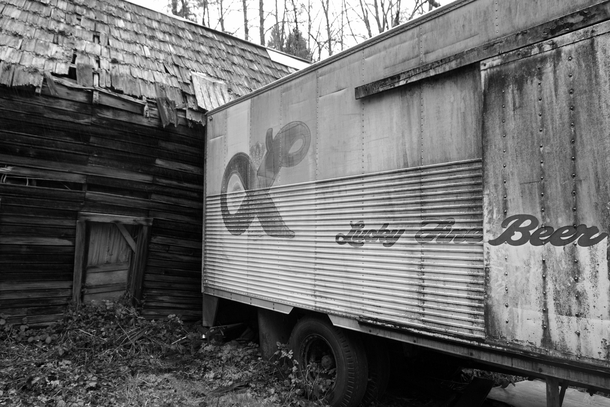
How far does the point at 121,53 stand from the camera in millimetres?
7742

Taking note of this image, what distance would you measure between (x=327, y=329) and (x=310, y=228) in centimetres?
112

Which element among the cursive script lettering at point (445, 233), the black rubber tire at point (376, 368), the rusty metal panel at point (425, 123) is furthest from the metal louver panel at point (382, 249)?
the black rubber tire at point (376, 368)

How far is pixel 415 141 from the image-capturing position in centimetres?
391

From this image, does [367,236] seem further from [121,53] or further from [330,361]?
[121,53]

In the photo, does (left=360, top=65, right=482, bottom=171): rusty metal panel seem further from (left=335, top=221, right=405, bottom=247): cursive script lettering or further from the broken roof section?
the broken roof section

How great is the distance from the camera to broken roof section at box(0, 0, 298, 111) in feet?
21.6

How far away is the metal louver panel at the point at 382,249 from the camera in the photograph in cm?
347

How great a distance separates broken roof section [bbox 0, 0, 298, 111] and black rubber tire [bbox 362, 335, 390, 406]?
5016 mm

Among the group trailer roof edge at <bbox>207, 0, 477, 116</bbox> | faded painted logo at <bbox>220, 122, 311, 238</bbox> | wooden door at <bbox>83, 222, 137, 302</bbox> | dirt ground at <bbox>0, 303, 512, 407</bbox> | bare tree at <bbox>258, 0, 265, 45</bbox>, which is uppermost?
bare tree at <bbox>258, 0, 265, 45</bbox>

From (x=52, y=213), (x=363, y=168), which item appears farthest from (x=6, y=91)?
(x=363, y=168)

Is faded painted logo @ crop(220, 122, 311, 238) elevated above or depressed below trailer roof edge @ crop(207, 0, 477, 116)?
below

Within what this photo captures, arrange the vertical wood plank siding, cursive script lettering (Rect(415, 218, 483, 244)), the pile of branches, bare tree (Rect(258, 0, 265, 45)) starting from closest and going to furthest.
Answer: cursive script lettering (Rect(415, 218, 483, 244)) < the pile of branches < the vertical wood plank siding < bare tree (Rect(258, 0, 265, 45))

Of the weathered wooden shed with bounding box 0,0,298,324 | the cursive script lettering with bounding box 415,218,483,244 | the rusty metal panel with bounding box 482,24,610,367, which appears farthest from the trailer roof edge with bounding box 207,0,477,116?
the weathered wooden shed with bounding box 0,0,298,324

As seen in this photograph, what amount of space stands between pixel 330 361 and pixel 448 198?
7.90 feet
